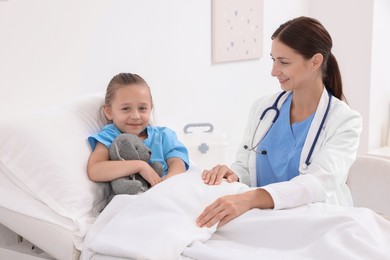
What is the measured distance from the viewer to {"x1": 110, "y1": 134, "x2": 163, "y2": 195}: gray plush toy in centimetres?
173

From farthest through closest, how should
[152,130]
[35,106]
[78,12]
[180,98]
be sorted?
[180,98] < [78,12] < [35,106] < [152,130]

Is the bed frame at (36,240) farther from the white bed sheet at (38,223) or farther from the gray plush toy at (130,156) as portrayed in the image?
the gray plush toy at (130,156)

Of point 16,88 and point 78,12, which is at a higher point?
point 78,12

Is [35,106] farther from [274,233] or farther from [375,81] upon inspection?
[375,81]

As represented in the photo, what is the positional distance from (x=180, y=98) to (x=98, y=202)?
122cm

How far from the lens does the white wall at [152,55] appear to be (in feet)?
6.80

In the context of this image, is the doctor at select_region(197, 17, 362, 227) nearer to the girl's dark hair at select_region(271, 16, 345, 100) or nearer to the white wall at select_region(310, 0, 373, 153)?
the girl's dark hair at select_region(271, 16, 345, 100)

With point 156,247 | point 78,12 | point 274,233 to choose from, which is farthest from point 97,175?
point 78,12

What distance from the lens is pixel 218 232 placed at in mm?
1560

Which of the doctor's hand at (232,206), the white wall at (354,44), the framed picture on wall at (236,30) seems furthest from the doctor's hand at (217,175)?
the white wall at (354,44)

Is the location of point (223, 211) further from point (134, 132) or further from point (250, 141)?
point (250, 141)

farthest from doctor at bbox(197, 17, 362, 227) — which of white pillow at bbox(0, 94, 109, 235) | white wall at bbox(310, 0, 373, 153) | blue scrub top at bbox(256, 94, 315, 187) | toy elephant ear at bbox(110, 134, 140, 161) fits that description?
white wall at bbox(310, 0, 373, 153)

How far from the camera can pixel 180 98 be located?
9.50 feet

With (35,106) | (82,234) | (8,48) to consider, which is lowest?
(82,234)
